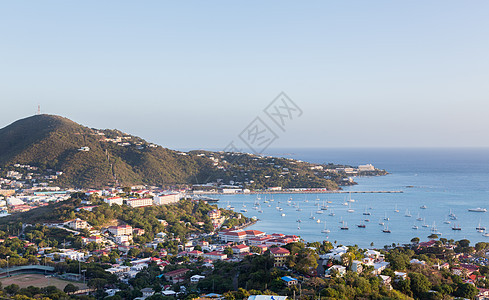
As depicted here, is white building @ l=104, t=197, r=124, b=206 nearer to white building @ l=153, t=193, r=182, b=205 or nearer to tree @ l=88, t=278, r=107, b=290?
white building @ l=153, t=193, r=182, b=205

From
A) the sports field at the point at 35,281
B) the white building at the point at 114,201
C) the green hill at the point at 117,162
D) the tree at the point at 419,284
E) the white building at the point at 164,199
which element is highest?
the green hill at the point at 117,162

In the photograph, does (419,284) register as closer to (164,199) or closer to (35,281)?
(35,281)

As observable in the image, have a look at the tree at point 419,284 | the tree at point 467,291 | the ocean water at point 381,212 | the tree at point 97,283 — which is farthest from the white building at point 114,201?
the tree at point 467,291

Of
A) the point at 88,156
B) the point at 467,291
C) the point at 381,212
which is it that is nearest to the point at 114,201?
the point at 381,212

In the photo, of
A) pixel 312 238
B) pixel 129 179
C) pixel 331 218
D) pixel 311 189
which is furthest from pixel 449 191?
pixel 129 179

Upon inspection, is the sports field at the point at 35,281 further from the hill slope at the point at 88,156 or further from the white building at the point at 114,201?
the hill slope at the point at 88,156

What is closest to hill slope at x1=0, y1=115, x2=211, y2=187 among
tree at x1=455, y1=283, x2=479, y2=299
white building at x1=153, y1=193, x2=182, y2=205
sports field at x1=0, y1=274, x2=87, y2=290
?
white building at x1=153, y1=193, x2=182, y2=205
